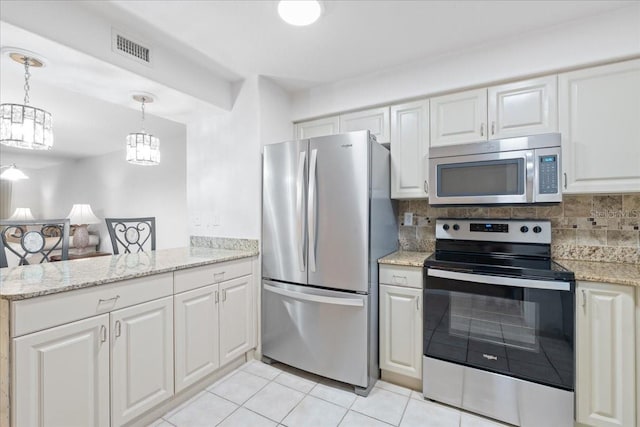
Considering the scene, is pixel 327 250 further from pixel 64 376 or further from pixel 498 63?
pixel 498 63

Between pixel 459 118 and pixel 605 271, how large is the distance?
1254 millimetres

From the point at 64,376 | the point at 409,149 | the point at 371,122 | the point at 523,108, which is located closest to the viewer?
the point at 64,376

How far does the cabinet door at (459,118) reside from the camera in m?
2.01

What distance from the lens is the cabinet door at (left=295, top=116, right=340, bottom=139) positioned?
2.55 metres

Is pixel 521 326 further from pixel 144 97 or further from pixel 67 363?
pixel 144 97

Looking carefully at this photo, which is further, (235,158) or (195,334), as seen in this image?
(235,158)

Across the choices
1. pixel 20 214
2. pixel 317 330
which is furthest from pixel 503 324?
pixel 20 214

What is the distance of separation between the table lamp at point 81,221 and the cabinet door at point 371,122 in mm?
4757

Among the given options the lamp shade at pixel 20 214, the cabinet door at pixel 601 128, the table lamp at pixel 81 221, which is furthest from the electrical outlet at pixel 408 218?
the lamp shade at pixel 20 214

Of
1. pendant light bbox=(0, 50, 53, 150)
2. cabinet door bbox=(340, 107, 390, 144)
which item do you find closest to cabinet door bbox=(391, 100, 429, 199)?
cabinet door bbox=(340, 107, 390, 144)

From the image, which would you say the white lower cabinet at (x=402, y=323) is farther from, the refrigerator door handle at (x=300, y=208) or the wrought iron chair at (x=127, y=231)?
the wrought iron chair at (x=127, y=231)

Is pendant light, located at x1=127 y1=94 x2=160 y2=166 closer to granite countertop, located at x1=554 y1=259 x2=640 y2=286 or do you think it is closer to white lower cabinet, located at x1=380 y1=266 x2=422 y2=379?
white lower cabinet, located at x1=380 y1=266 x2=422 y2=379

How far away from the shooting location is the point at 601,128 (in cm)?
171

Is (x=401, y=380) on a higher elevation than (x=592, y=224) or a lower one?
lower
